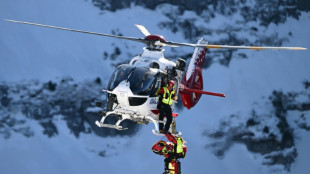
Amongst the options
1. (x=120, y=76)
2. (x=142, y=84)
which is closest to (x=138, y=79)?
(x=142, y=84)

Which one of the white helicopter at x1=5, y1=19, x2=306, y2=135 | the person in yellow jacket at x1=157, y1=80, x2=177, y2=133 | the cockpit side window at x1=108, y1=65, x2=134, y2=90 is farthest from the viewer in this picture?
the person in yellow jacket at x1=157, y1=80, x2=177, y2=133

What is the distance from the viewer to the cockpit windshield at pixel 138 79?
2023 cm

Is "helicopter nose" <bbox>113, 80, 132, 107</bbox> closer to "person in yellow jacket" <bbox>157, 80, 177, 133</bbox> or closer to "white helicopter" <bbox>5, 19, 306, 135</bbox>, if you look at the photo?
"white helicopter" <bbox>5, 19, 306, 135</bbox>

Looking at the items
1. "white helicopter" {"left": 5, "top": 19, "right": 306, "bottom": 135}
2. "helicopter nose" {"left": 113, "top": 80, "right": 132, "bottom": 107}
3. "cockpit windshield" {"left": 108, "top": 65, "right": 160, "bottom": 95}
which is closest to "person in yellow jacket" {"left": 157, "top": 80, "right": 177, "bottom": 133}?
"white helicopter" {"left": 5, "top": 19, "right": 306, "bottom": 135}

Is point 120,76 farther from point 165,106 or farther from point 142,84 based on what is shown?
point 165,106

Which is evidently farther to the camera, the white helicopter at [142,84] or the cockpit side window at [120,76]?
the cockpit side window at [120,76]

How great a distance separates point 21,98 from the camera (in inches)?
1308

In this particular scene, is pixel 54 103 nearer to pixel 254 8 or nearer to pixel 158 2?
pixel 158 2

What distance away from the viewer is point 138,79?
20.3 metres

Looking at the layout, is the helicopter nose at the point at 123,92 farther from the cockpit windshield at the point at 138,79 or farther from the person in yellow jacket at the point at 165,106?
the person in yellow jacket at the point at 165,106

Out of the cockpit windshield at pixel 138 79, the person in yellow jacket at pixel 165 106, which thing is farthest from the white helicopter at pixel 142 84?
the person in yellow jacket at pixel 165 106

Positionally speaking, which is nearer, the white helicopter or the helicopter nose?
the helicopter nose

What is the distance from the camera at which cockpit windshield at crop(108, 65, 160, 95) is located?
797 inches

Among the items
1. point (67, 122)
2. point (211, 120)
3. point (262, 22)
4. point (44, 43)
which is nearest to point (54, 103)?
point (67, 122)
